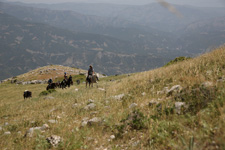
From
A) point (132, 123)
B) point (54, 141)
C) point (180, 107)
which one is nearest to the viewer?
point (54, 141)

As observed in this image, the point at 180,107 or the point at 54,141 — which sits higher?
the point at 180,107

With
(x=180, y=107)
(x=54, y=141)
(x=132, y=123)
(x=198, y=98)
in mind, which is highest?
(x=198, y=98)

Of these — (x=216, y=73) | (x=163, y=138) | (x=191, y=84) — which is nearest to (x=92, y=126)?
(x=163, y=138)

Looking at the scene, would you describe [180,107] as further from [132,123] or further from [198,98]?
[132,123]

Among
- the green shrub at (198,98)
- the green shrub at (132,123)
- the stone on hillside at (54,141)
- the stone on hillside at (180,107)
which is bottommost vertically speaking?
the stone on hillside at (54,141)

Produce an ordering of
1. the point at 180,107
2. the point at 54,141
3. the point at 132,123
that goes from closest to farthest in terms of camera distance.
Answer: the point at 54,141 < the point at 180,107 < the point at 132,123

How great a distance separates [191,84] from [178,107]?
158cm

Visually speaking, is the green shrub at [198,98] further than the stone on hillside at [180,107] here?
No

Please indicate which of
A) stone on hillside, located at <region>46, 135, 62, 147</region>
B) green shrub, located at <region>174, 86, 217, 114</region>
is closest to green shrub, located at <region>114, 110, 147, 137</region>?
green shrub, located at <region>174, 86, 217, 114</region>

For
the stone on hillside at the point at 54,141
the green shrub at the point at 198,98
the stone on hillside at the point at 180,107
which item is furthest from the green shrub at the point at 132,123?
the stone on hillside at the point at 54,141

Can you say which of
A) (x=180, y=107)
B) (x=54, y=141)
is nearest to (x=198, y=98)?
(x=180, y=107)

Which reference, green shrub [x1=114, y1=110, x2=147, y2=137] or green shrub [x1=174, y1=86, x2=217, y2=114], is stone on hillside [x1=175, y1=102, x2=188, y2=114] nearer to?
green shrub [x1=174, y1=86, x2=217, y2=114]

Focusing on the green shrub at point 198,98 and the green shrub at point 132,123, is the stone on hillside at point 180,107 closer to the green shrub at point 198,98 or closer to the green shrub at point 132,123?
the green shrub at point 198,98

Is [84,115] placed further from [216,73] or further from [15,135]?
[216,73]
